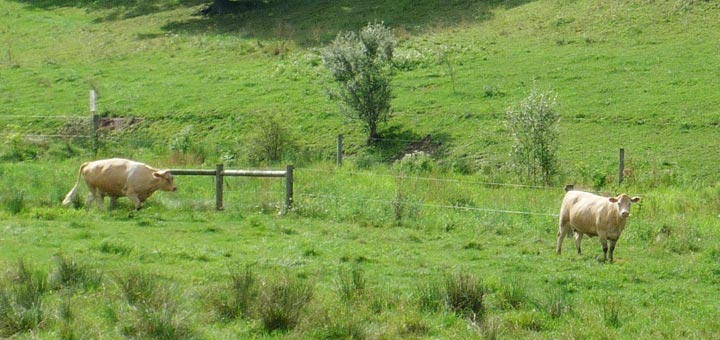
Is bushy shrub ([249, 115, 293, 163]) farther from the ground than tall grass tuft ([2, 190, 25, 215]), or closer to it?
farther from the ground

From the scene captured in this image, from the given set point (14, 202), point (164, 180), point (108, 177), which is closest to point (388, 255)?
point (164, 180)

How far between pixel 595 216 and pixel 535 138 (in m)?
11.0

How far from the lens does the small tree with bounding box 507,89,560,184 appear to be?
28.8m

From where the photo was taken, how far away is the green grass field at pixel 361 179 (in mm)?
12891

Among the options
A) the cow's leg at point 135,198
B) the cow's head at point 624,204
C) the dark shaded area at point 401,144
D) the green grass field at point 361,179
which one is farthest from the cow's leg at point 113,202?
the dark shaded area at point 401,144

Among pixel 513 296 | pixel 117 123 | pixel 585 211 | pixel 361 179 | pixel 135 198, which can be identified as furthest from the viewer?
pixel 117 123

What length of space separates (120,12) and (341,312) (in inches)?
2317

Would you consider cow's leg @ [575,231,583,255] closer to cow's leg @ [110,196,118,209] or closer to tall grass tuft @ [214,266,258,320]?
tall grass tuft @ [214,266,258,320]

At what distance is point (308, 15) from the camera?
6097cm

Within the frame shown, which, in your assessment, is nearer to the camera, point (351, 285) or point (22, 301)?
point (22, 301)

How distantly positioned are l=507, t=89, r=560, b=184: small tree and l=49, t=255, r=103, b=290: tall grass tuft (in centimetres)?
1695

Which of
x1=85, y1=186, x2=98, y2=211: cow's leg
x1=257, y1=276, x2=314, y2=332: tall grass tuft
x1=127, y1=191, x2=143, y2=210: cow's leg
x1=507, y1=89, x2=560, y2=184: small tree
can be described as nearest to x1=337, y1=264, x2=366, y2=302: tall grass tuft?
x1=257, y1=276, x2=314, y2=332: tall grass tuft

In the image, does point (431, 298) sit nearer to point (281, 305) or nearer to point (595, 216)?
point (281, 305)

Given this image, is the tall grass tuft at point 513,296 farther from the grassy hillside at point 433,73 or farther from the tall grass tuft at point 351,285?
the grassy hillside at point 433,73
